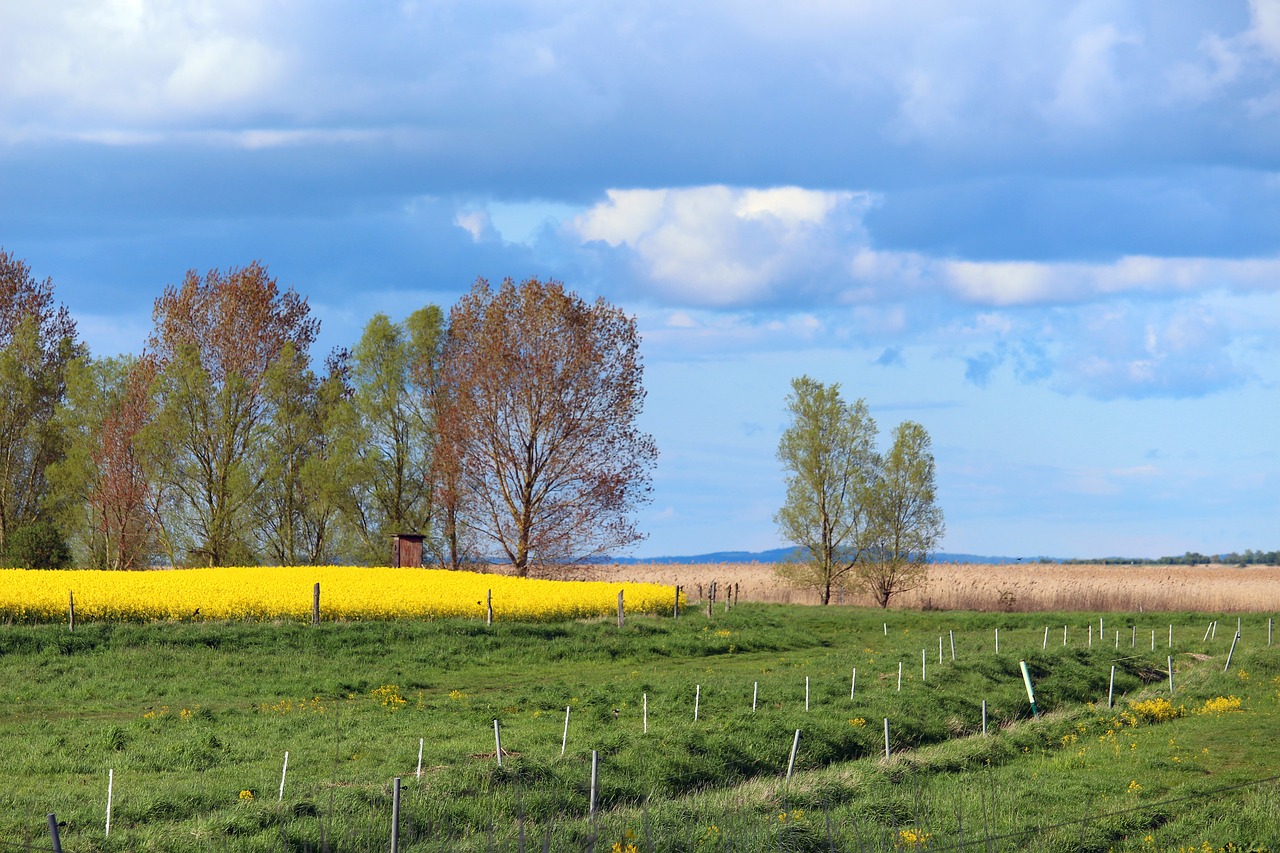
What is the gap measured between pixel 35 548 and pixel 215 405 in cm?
1048

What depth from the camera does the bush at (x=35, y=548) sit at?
54.5m

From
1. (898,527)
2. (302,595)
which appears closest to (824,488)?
(898,527)

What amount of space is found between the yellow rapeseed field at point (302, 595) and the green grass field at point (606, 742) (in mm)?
2928

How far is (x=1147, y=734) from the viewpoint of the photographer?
25.4 m

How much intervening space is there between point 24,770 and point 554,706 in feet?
34.5

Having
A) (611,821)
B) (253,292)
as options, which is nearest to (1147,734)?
(611,821)

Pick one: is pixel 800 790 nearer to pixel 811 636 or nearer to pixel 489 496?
pixel 811 636

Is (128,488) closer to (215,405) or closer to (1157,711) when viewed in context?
(215,405)

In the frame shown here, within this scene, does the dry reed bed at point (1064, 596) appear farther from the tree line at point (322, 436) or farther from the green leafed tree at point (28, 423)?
the green leafed tree at point (28, 423)

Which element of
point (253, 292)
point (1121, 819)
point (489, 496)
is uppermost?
point (253, 292)

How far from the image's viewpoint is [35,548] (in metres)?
54.8

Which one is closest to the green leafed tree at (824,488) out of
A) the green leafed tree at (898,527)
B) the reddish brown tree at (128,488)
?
the green leafed tree at (898,527)

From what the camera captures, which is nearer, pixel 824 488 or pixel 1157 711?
pixel 1157 711

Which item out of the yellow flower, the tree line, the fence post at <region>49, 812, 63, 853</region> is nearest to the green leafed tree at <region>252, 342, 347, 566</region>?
the tree line
